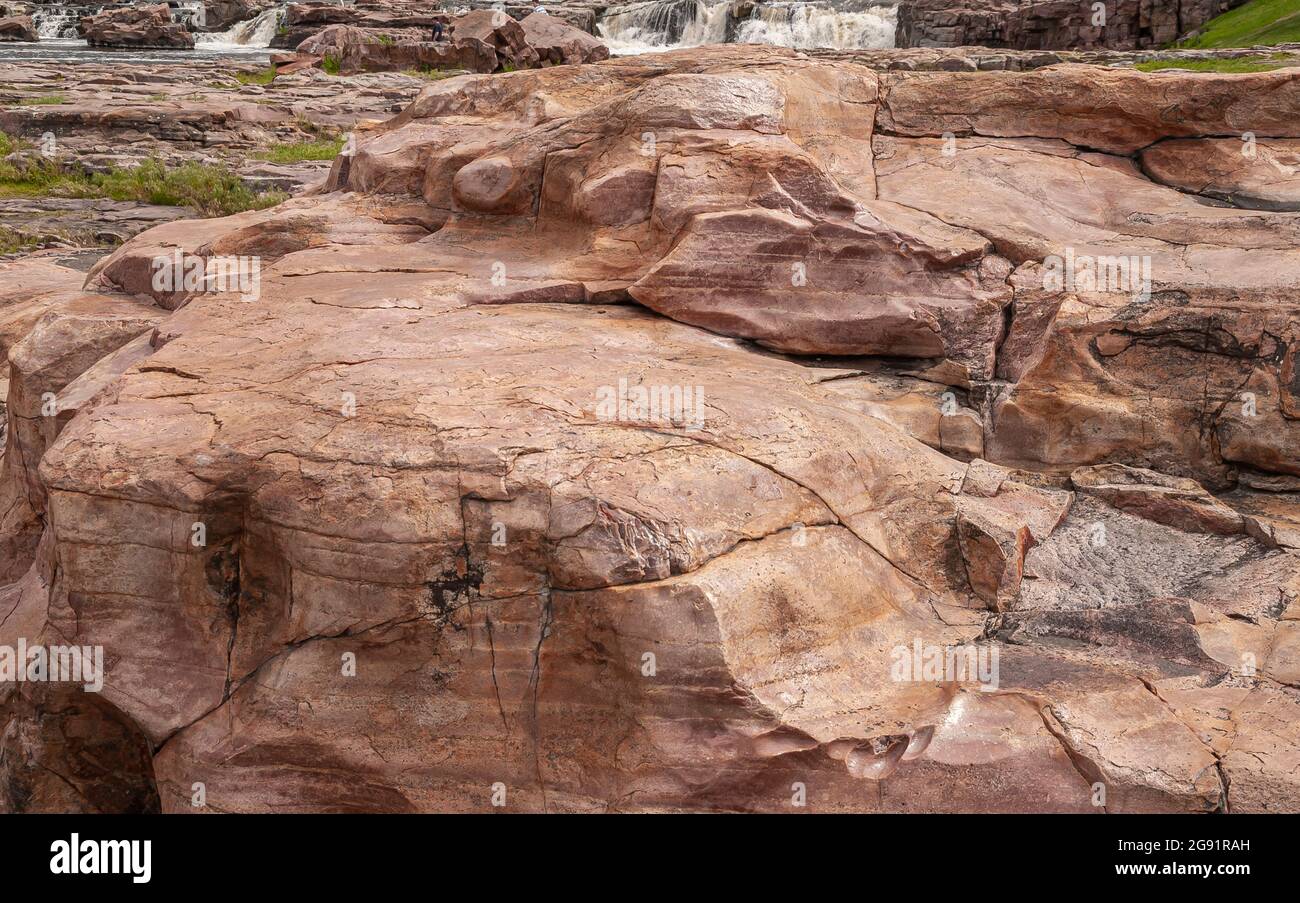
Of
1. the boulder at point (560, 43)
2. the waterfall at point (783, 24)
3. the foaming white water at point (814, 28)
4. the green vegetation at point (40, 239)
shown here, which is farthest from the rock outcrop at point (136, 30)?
the green vegetation at point (40, 239)

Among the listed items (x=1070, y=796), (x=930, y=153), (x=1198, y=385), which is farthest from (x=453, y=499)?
(x=930, y=153)

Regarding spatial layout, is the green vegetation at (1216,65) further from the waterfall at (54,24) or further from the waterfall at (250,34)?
the waterfall at (54,24)

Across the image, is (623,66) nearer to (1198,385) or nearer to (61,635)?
(1198,385)

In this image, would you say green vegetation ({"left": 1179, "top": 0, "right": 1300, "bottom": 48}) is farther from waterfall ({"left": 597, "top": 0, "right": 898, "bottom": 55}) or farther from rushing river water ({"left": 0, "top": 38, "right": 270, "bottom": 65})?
rushing river water ({"left": 0, "top": 38, "right": 270, "bottom": 65})

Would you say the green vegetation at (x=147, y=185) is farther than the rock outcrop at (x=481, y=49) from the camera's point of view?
No

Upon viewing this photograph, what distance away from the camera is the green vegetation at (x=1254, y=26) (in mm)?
22245

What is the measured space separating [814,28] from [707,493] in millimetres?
25760

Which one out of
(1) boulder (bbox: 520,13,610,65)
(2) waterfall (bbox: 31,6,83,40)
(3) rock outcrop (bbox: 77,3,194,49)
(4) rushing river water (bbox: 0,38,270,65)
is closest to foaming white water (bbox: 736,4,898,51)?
(1) boulder (bbox: 520,13,610,65)

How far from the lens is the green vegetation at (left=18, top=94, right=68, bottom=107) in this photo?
22.2m

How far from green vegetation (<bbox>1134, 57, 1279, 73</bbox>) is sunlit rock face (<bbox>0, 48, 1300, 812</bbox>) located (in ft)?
32.6

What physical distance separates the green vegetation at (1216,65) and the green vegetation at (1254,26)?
4.31m

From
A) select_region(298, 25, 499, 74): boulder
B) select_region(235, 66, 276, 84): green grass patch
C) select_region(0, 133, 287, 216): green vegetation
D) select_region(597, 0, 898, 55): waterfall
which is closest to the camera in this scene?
select_region(0, 133, 287, 216): green vegetation

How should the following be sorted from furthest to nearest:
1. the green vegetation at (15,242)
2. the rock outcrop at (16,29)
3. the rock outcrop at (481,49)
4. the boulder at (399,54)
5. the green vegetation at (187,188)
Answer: the rock outcrop at (16,29), the boulder at (399,54), the rock outcrop at (481,49), the green vegetation at (187,188), the green vegetation at (15,242)

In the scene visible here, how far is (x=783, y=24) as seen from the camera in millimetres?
28297
